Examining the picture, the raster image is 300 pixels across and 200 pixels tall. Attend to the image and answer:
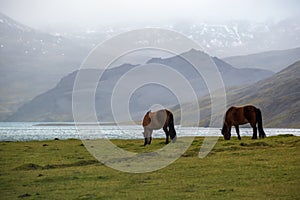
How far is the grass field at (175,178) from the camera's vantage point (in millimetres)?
19562

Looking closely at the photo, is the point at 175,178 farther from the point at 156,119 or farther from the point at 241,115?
the point at 241,115

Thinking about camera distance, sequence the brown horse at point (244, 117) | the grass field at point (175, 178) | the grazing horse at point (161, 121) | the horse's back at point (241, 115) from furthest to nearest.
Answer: the horse's back at point (241, 115)
the brown horse at point (244, 117)
the grazing horse at point (161, 121)
the grass field at point (175, 178)

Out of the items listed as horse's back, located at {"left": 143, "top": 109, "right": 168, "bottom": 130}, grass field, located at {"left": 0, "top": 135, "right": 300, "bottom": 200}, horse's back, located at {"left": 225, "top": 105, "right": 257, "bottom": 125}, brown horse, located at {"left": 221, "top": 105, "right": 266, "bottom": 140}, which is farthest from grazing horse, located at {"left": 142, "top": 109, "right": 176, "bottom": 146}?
horse's back, located at {"left": 225, "top": 105, "right": 257, "bottom": 125}

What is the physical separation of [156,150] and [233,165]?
9.17 metres

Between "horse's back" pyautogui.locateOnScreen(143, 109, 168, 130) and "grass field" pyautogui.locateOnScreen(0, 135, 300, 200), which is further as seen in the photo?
"horse's back" pyautogui.locateOnScreen(143, 109, 168, 130)

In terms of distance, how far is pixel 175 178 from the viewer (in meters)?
23.1

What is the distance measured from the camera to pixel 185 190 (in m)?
20.1

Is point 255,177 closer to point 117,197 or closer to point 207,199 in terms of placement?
point 207,199

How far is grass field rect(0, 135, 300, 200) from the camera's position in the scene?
19562 mm

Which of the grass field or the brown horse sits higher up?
the brown horse

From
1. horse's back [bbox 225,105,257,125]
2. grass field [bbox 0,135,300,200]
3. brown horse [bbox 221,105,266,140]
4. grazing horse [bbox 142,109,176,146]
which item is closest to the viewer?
grass field [bbox 0,135,300,200]

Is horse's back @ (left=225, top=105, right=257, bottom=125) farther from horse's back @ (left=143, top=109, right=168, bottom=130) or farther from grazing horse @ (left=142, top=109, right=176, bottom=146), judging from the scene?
horse's back @ (left=143, top=109, right=168, bottom=130)

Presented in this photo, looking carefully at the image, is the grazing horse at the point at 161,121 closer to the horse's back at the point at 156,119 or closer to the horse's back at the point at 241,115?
the horse's back at the point at 156,119

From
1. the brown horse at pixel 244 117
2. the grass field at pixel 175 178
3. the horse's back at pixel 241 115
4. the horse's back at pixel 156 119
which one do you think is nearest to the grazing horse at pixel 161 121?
the horse's back at pixel 156 119
